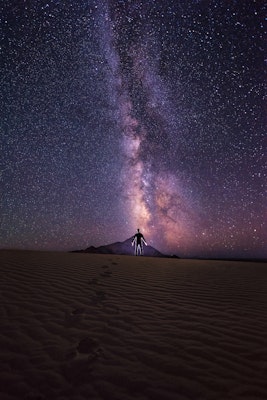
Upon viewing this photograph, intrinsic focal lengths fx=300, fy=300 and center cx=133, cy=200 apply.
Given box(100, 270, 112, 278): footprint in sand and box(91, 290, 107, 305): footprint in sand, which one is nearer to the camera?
box(91, 290, 107, 305): footprint in sand

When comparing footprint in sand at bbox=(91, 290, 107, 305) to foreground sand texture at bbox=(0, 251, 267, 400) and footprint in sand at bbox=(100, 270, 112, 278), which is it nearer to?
foreground sand texture at bbox=(0, 251, 267, 400)

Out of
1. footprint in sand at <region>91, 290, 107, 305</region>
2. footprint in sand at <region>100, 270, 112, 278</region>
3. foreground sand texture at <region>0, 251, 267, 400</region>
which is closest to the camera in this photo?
foreground sand texture at <region>0, 251, 267, 400</region>

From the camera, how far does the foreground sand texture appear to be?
275 centimetres

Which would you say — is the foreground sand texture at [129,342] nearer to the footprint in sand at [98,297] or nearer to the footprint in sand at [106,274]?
the footprint in sand at [98,297]

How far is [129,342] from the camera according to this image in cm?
374

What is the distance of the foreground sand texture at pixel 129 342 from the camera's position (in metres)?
2.75

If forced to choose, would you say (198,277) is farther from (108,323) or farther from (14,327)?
(14,327)

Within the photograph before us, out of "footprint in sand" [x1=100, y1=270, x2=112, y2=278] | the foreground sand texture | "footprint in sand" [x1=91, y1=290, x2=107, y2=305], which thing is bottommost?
the foreground sand texture

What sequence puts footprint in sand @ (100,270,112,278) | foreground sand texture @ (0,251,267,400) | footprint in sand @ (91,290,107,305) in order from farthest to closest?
footprint in sand @ (100,270,112,278)
footprint in sand @ (91,290,107,305)
foreground sand texture @ (0,251,267,400)

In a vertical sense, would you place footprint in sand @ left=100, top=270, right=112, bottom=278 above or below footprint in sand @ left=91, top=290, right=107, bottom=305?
above

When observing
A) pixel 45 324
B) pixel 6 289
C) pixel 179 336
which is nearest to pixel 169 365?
pixel 179 336

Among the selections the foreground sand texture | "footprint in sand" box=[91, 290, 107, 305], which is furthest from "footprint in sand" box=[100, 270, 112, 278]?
"footprint in sand" box=[91, 290, 107, 305]

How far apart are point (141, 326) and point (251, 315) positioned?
2045 mm

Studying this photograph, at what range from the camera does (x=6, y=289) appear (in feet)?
20.0
